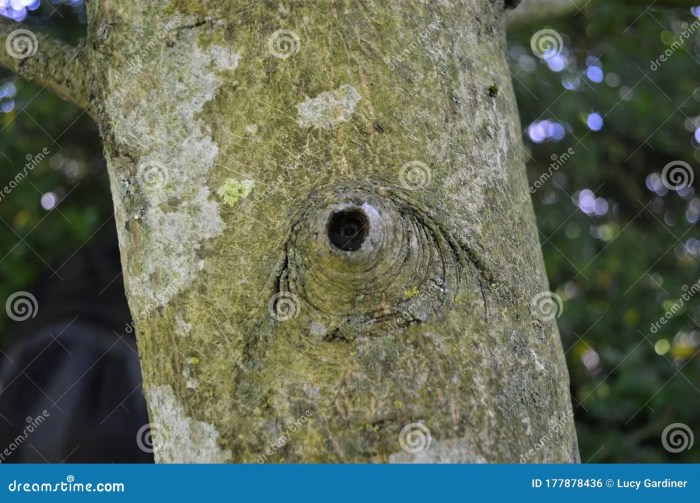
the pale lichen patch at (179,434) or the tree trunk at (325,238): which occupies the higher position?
the tree trunk at (325,238)

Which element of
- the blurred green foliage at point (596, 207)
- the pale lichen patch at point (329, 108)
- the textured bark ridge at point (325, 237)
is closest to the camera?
the textured bark ridge at point (325, 237)

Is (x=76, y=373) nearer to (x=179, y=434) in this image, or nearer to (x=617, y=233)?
(x=617, y=233)

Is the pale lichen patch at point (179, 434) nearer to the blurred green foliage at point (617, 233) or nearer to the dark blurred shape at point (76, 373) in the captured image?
the dark blurred shape at point (76, 373)

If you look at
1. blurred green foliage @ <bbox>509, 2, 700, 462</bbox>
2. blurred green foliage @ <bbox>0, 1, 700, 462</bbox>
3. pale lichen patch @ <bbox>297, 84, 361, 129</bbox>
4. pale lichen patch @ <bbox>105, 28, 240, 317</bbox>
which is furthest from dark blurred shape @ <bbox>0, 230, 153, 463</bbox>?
pale lichen patch @ <bbox>297, 84, 361, 129</bbox>

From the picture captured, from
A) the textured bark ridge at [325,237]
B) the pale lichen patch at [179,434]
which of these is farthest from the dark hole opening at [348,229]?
the pale lichen patch at [179,434]

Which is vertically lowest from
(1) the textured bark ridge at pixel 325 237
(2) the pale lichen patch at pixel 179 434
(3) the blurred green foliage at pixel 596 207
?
(2) the pale lichen patch at pixel 179 434

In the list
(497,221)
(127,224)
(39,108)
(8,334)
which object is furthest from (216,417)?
(8,334)

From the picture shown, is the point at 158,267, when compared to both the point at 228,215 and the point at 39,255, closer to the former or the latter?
the point at 228,215

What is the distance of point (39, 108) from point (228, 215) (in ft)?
9.94

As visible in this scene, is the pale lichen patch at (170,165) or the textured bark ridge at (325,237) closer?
the textured bark ridge at (325,237)

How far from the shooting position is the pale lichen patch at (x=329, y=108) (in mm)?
1144

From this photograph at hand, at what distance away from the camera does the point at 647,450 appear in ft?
12.8

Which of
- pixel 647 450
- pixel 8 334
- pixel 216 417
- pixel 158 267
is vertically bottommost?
pixel 216 417

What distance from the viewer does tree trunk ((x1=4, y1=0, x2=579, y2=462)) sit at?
103 cm
